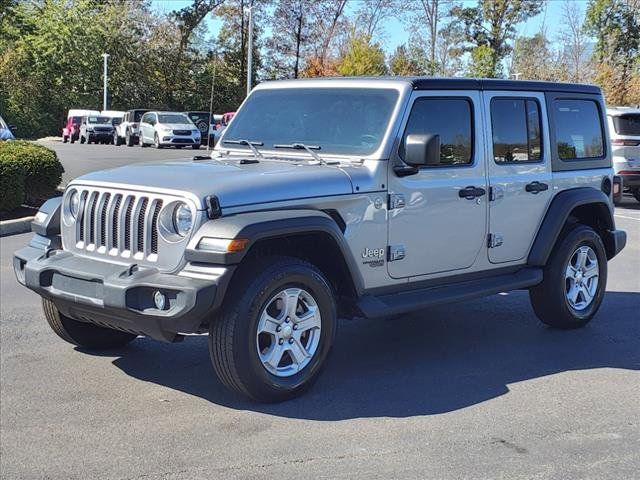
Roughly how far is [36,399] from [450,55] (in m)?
49.7

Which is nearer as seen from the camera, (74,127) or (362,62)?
(362,62)

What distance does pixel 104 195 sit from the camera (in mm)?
4918

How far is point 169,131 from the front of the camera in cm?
3653

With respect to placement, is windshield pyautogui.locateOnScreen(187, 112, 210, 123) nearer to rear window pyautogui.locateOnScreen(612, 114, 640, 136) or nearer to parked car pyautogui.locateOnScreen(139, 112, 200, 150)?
parked car pyautogui.locateOnScreen(139, 112, 200, 150)

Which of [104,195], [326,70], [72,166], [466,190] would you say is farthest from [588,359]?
[326,70]

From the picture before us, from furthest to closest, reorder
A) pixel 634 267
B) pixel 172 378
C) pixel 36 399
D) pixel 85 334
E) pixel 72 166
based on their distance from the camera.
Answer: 1. pixel 72 166
2. pixel 634 267
3. pixel 85 334
4. pixel 172 378
5. pixel 36 399

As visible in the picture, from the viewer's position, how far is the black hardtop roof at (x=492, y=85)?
223 inches

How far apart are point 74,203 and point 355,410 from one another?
2194 mm

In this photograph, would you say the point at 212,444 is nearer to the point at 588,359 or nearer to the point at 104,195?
the point at 104,195

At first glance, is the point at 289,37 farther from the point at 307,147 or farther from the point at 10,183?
the point at 307,147

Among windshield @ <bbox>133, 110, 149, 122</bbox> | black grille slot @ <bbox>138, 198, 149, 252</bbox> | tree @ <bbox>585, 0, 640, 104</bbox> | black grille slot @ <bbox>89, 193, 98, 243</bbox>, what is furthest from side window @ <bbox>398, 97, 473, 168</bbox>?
windshield @ <bbox>133, 110, 149, 122</bbox>

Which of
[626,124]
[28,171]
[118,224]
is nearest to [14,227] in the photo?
[28,171]

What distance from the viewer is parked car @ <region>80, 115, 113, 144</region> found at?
143 ft

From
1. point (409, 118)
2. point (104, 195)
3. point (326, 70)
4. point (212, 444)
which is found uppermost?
point (326, 70)
